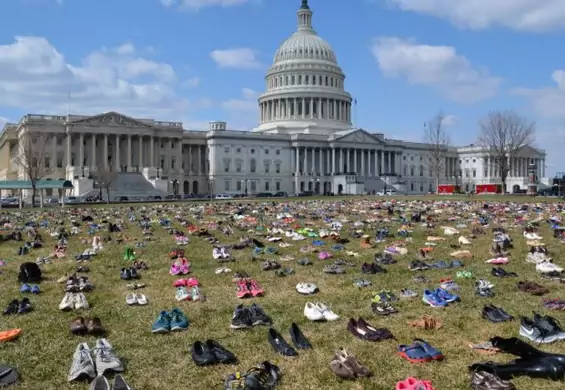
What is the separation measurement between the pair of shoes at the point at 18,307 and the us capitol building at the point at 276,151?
77.0 m

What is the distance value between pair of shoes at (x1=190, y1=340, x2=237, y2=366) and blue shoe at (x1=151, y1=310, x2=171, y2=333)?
1438mm

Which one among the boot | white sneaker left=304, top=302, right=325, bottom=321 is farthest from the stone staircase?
the boot

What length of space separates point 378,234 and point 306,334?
14.8 m

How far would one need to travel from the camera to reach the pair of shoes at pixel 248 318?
10.4 m

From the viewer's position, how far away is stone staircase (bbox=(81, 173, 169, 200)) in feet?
280

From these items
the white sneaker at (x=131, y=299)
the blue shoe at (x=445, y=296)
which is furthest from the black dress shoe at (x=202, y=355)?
the blue shoe at (x=445, y=296)

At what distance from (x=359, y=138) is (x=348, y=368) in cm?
11989

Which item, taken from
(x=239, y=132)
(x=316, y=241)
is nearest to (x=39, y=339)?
(x=316, y=241)

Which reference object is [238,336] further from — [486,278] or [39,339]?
[486,278]

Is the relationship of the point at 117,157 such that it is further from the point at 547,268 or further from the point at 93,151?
the point at 547,268

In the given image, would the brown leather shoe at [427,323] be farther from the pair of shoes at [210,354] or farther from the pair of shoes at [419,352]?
the pair of shoes at [210,354]

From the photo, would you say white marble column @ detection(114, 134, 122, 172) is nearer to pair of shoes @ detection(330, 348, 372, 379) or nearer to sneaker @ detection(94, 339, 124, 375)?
sneaker @ detection(94, 339, 124, 375)

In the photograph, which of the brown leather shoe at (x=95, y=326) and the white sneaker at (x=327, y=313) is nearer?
the brown leather shoe at (x=95, y=326)

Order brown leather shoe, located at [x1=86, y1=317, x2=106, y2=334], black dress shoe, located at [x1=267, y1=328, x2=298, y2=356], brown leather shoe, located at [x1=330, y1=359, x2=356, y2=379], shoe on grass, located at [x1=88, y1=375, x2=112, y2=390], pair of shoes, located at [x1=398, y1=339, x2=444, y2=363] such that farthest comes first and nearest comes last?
brown leather shoe, located at [x1=86, y1=317, x2=106, y2=334] → black dress shoe, located at [x1=267, y1=328, x2=298, y2=356] → pair of shoes, located at [x1=398, y1=339, x2=444, y2=363] → brown leather shoe, located at [x1=330, y1=359, x2=356, y2=379] → shoe on grass, located at [x1=88, y1=375, x2=112, y2=390]
